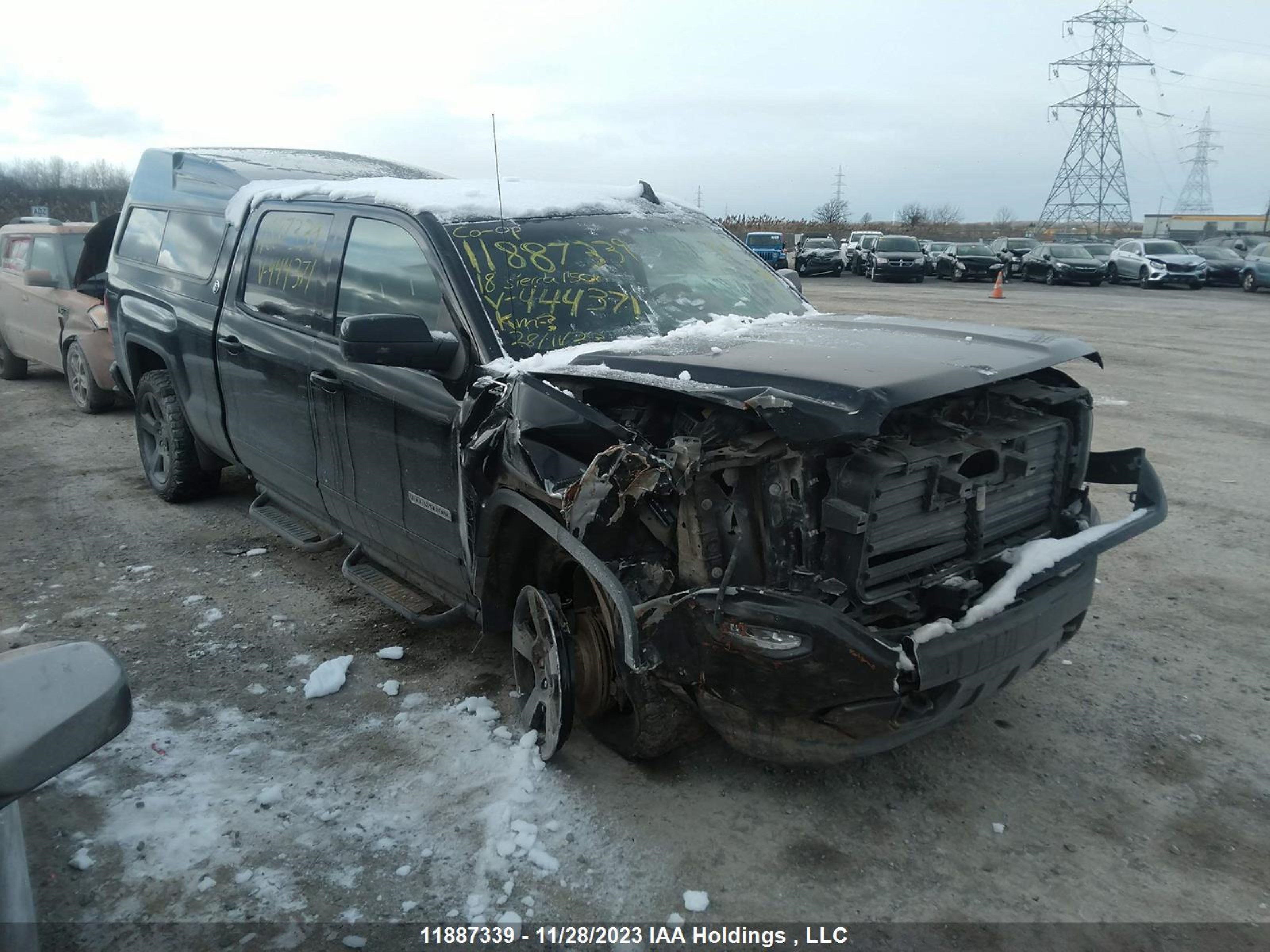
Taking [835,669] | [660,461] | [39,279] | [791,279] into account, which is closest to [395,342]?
[660,461]

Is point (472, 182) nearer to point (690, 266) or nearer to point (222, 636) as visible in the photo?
point (690, 266)

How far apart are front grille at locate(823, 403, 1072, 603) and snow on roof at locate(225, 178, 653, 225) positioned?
1.95 meters

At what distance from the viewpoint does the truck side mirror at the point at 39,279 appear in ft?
27.4

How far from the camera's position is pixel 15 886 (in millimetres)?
1568

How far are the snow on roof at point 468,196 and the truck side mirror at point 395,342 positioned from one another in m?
0.62

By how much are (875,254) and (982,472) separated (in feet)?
98.0

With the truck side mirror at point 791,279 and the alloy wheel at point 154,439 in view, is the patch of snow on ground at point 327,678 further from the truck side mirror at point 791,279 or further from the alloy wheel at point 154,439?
the truck side mirror at point 791,279

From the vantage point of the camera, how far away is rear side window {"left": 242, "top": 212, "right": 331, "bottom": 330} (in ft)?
13.7

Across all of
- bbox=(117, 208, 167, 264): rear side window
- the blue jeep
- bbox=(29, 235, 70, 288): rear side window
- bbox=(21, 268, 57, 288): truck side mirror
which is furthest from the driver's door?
the blue jeep

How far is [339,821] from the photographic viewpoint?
3.03 metres

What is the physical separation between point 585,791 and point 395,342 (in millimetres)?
1644

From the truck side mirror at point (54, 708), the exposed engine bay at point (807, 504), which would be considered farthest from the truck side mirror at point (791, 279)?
the truck side mirror at point (54, 708)

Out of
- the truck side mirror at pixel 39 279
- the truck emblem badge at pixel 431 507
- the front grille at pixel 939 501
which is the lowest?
the truck emblem badge at pixel 431 507

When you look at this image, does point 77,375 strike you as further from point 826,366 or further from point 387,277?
point 826,366
